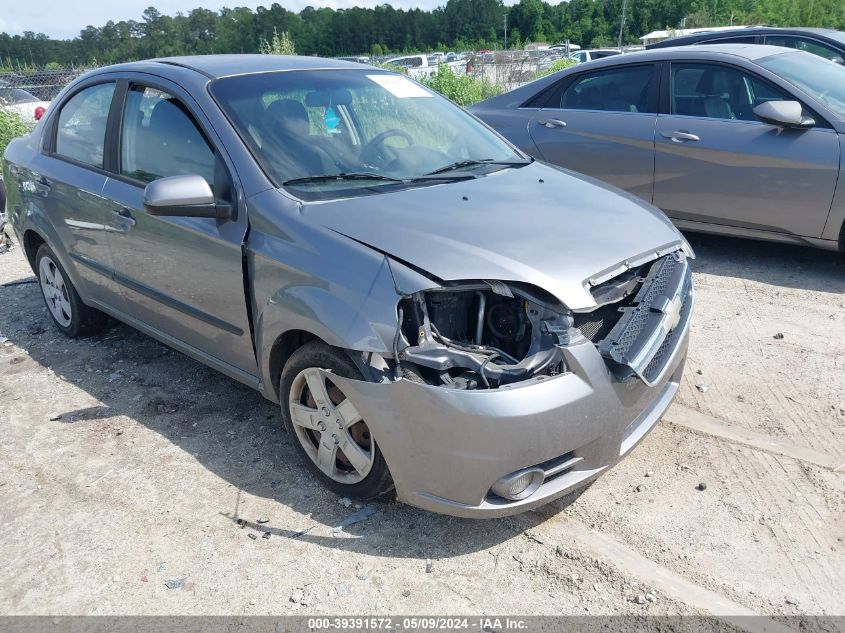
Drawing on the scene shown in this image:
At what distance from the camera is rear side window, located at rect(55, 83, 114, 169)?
426 centimetres

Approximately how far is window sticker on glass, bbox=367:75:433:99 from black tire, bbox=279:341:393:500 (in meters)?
1.86

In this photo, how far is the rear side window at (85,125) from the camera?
426 centimetres

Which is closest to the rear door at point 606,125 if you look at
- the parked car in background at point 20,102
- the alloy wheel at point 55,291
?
the alloy wheel at point 55,291

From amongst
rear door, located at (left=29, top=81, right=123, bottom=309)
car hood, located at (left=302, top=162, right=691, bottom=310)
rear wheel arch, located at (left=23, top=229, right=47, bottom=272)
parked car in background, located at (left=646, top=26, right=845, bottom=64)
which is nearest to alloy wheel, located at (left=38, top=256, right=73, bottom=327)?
rear wheel arch, located at (left=23, top=229, right=47, bottom=272)

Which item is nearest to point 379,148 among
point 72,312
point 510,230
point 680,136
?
point 510,230

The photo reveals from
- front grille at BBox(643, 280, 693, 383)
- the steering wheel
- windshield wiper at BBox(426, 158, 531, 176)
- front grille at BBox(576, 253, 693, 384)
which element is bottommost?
front grille at BBox(643, 280, 693, 383)

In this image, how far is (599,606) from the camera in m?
2.55

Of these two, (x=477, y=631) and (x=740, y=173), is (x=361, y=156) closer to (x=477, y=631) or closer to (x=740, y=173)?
(x=477, y=631)

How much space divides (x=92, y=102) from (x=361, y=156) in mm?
2003

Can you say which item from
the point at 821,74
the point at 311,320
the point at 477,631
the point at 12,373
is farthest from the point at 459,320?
the point at 821,74

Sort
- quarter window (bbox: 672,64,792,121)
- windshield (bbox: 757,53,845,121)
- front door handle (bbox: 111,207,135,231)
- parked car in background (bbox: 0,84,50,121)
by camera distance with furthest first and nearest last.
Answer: parked car in background (bbox: 0,84,50,121), quarter window (bbox: 672,64,792,121), windshield (bbox: 757,53,845,121), front door handle (bbox: 111,207,135,231)

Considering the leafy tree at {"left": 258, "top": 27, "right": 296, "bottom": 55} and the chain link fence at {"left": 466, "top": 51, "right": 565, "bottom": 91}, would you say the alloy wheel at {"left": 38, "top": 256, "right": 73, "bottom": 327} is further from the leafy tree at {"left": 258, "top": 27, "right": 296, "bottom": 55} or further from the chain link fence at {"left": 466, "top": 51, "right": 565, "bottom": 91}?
the chain link fence at {"left": 466, "top": 51, "right": 565, "bottom": 91}

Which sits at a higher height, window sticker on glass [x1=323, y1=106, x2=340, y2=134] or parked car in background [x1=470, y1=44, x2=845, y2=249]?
window sticker on glass [x1=323, y1=106, x2=340, y2=134]

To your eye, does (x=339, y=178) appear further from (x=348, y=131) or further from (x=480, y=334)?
(x=480, y=334)
